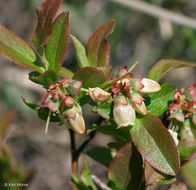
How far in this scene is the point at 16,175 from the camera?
1.73 m

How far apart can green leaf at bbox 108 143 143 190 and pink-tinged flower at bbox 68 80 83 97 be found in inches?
9.9

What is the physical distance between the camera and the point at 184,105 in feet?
3.51

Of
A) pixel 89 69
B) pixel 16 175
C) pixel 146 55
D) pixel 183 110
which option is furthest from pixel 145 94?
pixel 146 55

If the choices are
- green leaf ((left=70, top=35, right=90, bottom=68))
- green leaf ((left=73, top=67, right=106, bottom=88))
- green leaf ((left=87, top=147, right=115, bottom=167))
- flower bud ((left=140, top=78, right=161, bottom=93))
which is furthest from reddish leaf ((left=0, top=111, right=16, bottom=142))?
flower bud ((left=140, top=78, right=161, bottom=93))

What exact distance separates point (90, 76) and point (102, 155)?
43 centimetres

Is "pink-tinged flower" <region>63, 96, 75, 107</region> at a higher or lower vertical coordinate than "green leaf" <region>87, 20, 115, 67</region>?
lower

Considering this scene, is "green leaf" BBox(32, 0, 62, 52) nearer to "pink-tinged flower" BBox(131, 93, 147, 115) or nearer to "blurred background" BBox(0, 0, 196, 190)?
"pink-tinged flower" BBox(131, 93, 147, 115)

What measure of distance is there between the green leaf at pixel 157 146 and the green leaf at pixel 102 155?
0.31m

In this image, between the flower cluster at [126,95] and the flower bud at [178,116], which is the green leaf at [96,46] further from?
the flower bud at [178,116]

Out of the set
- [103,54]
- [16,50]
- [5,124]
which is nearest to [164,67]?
[103,54]

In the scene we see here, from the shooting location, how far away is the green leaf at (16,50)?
1.02 m

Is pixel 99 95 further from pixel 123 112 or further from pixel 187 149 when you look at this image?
pixel 187 149

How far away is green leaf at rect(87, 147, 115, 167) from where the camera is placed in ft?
4.23

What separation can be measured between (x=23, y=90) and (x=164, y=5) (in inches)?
79.1
